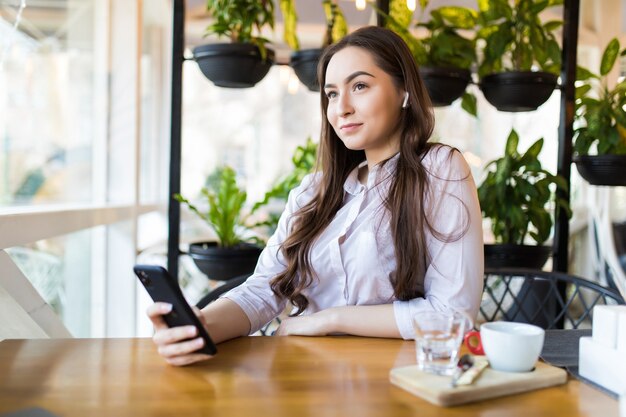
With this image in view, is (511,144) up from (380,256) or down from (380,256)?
up

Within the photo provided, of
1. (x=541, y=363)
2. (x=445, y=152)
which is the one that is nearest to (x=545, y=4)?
(x=445, y=152)

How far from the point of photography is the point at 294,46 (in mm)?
2703

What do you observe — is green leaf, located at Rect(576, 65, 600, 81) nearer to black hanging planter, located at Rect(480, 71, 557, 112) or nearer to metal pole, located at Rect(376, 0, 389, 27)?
black hanging planter, located at Rect(480, 71, 557, 112)

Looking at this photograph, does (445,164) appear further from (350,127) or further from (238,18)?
(238,18)

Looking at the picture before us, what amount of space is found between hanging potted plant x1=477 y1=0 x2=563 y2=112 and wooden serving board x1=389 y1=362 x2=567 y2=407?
1.63 meters

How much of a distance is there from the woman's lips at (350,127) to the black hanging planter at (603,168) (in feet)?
4.32

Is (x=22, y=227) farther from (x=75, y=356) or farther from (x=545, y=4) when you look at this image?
(x=545, y=4)

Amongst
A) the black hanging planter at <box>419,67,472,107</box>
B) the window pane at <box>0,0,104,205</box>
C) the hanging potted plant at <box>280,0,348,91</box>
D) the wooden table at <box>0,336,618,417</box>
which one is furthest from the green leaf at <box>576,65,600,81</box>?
the window pane at <box>0,0,104,205</box>

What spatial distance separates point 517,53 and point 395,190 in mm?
1421

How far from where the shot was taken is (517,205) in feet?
8.74

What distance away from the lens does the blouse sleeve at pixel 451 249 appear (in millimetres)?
1457

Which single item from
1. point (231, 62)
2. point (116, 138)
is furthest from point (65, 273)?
point (231, 62)

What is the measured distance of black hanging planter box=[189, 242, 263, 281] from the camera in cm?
242

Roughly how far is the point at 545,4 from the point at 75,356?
2.30 metres
